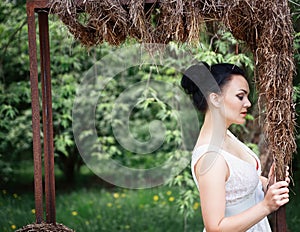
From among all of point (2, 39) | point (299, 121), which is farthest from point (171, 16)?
point (2, 39)

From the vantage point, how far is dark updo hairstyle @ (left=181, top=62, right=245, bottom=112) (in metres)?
2.48

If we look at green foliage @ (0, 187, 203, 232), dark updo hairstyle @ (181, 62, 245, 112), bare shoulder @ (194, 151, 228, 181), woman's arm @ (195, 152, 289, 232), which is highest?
dark updo hairstyle @ (181, 62, 245, 112)

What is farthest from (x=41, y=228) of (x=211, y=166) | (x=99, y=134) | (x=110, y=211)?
(x=110, y=211)

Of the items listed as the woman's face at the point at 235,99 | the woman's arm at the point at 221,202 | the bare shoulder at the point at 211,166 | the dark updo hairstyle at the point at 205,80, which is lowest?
the woman's arm at the point at 221,202

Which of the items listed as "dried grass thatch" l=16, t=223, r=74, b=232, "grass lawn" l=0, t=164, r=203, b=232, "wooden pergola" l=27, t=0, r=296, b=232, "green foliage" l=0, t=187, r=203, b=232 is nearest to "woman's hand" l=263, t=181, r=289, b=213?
"wooden pergola" l=27, t=0, r=296, b=232

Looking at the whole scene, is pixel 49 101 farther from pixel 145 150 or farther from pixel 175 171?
pixel 145 150

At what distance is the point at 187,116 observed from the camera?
465 cm

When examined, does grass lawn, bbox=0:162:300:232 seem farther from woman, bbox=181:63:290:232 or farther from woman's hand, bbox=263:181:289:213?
woman's hand, bbox=263:181:289:213

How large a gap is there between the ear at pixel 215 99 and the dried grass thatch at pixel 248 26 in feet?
0.56

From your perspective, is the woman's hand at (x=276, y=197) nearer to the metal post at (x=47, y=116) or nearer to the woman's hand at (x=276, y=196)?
the woman's hand at (x=276, y=196)

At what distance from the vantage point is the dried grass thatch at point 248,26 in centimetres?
224

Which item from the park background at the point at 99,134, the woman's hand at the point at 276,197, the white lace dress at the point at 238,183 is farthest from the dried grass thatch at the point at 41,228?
the park background at the point at 99,134

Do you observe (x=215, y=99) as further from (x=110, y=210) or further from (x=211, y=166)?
(x=110, y=210)

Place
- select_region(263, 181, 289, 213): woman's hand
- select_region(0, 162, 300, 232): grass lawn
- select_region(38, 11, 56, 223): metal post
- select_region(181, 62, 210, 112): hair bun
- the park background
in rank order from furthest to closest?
select_region(0, 162, 300, 232): grass lawn → the park background → select_region(38, 11, 56, 223): metal post → select_region(181, 62, 210, 112): hair bun → select_region(263, 181, 289, 213): woman's hand
